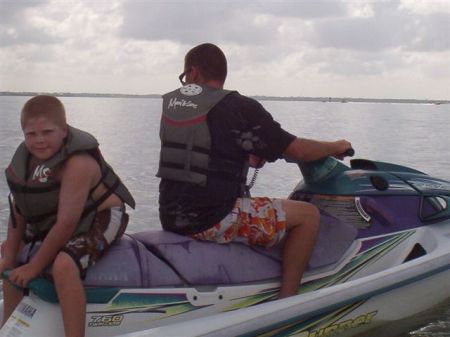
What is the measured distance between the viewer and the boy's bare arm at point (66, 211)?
9.52ft

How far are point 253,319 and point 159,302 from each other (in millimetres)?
453

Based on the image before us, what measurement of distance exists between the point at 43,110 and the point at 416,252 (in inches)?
101

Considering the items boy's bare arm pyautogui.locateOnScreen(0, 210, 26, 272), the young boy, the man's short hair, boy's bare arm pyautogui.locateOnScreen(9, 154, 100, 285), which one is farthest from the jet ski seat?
the man's short hair

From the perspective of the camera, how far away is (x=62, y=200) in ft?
9.53

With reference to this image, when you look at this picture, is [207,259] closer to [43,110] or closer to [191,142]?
[191,142]

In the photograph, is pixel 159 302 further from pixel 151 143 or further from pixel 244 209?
pixel 151 143

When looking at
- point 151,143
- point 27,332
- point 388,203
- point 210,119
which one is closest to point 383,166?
point 388,203

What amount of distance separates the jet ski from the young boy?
120 millimetres

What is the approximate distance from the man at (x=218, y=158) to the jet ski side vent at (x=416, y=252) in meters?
1.06

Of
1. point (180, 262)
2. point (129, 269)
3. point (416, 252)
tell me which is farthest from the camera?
point (416, 252)

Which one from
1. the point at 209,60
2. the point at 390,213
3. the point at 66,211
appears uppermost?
the point at 209,60

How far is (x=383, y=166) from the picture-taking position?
4.39 meters

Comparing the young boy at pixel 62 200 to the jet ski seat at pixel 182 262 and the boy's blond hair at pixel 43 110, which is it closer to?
the boy's blond hair at pixel 43 110

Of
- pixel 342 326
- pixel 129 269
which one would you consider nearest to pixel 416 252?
pixel 342 326
